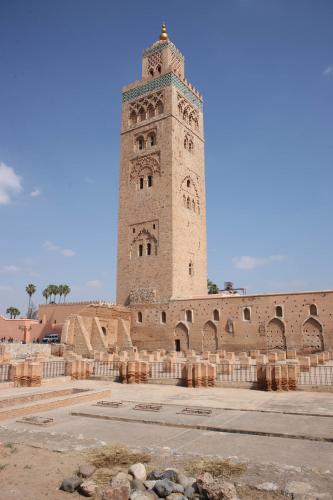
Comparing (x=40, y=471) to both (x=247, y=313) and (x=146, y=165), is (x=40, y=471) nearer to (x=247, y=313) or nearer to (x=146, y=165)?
(x=247, y=313)

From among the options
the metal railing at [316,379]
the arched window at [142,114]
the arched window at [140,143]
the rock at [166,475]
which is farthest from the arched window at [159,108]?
the rock at [166,475]

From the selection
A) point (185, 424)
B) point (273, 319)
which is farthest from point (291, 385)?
point (273, 319)

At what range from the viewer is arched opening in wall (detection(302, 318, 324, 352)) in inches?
914

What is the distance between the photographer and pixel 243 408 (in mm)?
7938

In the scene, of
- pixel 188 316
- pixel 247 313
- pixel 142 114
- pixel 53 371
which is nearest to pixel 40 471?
pixel 53 371

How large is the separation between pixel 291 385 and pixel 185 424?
5243mm

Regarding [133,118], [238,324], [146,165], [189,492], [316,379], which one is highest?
[133,118]

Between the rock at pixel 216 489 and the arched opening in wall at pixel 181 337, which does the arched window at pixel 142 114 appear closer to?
the arched opening in wall at pixel 181 337

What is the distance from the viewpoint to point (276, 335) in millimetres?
24406

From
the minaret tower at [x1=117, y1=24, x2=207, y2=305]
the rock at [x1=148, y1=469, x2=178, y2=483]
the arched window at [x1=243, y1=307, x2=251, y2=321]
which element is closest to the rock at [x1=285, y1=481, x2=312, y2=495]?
the rock at [x1=148, y1=469, x2=178, y2=483]

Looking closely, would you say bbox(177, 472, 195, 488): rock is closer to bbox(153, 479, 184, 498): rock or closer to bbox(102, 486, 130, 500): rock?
bbox(153, 479, 184, 498): rock

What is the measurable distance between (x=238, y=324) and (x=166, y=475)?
22.3 meters

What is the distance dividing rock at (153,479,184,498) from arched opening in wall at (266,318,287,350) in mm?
21555

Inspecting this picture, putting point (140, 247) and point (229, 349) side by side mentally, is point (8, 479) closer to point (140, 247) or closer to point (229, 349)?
point (229, 349)
